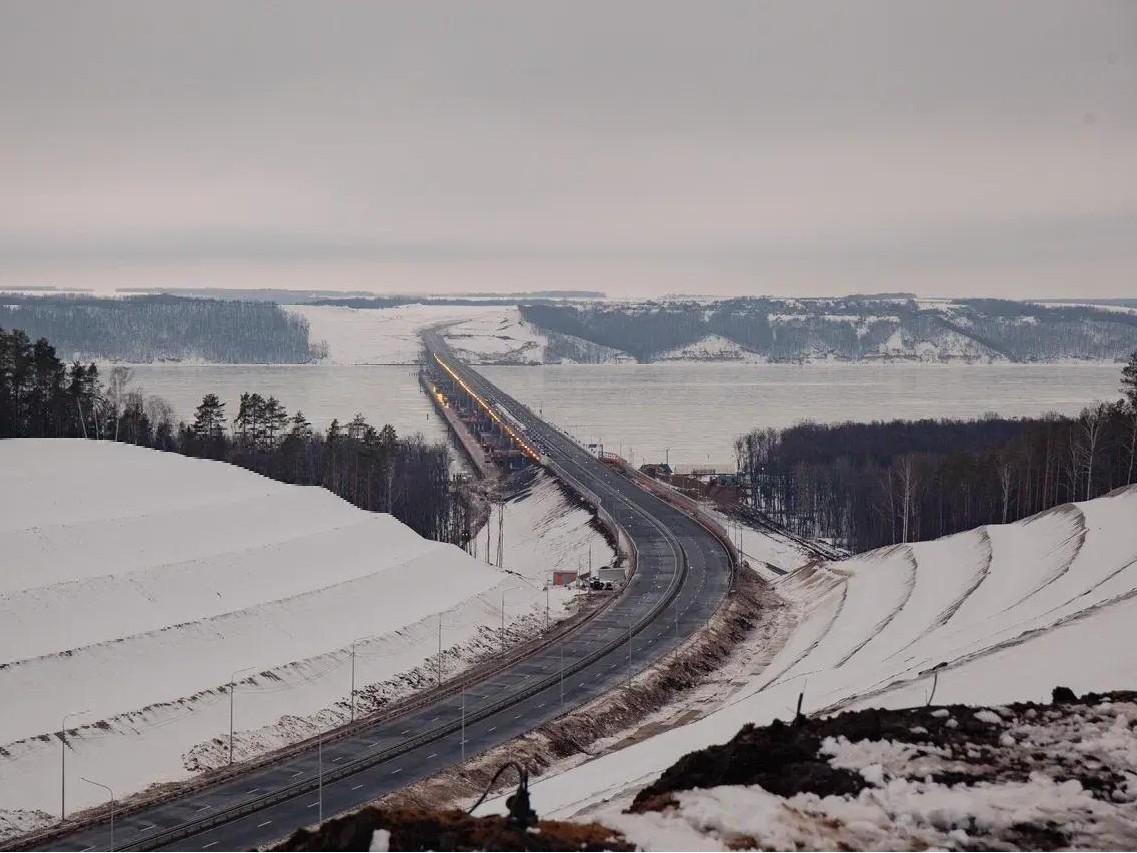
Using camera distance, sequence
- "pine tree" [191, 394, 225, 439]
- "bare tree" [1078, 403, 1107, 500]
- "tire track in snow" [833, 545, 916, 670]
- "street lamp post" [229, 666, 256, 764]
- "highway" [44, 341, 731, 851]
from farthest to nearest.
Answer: "pine tree" [191, 394, 225, 439] → "bare tree" [1078, 403, 1107, 500] → "tire track in snow" [833, 545, 916, 670] → "street lamp post" [229, 666, 256, 764] → "highway" [44, 341, 731, 851]

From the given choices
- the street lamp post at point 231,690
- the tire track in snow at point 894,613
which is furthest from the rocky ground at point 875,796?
the tire track in snow at point 894,613

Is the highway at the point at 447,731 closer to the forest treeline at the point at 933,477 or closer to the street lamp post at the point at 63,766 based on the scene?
the street lamp post at the point at 63,766

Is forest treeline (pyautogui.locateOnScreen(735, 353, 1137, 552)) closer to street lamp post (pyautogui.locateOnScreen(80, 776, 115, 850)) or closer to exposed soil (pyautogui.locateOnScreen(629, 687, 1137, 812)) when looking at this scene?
street lamp post (pyautogui.locateOnScreen(80, 776, 115, 850))

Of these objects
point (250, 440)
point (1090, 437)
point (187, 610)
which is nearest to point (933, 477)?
point (1090, 437)

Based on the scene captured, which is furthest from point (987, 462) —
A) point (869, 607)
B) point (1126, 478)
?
point (869, 607)

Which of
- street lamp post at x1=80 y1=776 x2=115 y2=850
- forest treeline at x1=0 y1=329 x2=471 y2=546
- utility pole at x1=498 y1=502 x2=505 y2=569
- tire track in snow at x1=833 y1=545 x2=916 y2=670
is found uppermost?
forest treeline at x1=0 y1=329 x2=471 y2=546

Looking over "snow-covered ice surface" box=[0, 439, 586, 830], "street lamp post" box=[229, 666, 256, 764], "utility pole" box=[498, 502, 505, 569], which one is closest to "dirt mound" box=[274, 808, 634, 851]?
"snow-covered ice surface" box=[0, 439, 586, 830]
